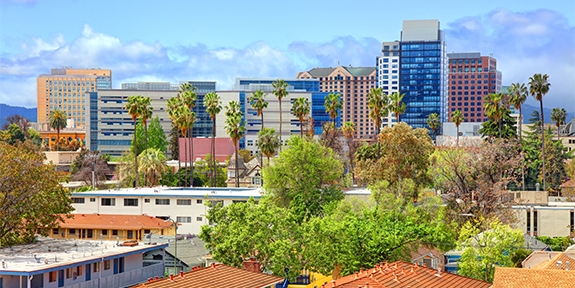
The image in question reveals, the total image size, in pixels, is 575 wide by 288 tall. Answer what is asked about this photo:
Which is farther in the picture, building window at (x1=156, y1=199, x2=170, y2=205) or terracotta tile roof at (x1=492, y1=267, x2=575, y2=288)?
building window at (x1=156, y1=199, x2=170, y2=205)

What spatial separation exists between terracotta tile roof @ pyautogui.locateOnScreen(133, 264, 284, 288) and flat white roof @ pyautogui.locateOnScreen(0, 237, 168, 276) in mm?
7078

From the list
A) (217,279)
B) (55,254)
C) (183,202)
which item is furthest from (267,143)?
(217,279)

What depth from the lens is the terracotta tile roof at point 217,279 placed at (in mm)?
47406

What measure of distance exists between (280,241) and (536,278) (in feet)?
59.3

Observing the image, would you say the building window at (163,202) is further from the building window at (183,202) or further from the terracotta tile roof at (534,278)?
the terracotta tile roof at (534,278)

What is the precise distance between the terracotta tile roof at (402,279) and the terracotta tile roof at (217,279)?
377cm

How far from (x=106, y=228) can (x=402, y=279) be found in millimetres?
42144

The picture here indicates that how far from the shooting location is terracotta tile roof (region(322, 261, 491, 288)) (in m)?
48.8

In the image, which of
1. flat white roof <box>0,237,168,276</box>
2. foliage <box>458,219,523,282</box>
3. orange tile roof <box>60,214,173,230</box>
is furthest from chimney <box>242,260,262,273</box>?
orange tile roof <box>60,214,173,230</box>

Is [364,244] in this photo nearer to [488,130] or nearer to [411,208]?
[411,208]

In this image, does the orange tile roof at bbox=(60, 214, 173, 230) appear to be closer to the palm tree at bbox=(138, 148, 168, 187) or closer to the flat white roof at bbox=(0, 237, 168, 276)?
the flat white roof at bbox=(0, 237, 168, 276)

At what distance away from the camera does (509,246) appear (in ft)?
214

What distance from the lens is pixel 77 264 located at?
53.5 metres

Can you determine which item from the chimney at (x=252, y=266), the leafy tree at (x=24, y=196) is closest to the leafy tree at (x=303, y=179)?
the chimney at (x=252, y=266)
